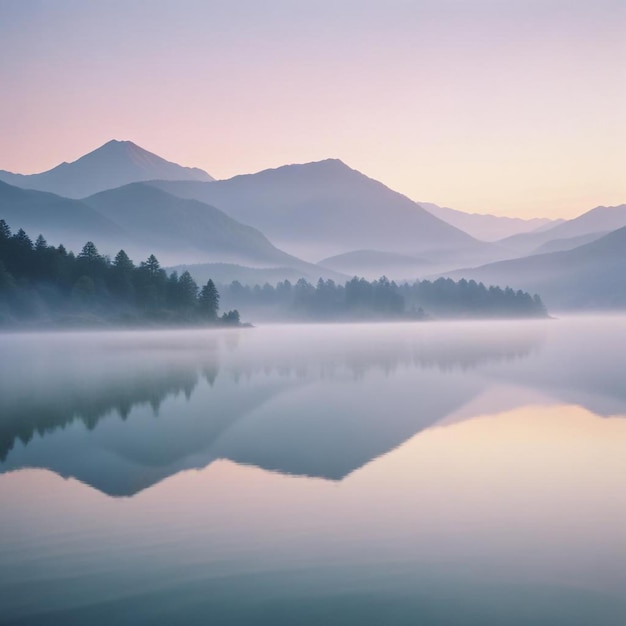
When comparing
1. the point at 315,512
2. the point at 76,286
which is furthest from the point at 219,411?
the point at 76,286

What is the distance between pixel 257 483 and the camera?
23.9m

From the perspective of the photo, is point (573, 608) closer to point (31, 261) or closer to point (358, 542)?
point (358, 542)

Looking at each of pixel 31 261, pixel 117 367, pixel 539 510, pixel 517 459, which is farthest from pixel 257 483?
pixel 31 261

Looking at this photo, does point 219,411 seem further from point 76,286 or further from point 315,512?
point 76,286

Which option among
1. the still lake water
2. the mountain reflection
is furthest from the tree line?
the still lake water

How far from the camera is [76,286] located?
163 m

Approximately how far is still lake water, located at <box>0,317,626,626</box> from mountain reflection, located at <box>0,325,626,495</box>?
0.23 meters

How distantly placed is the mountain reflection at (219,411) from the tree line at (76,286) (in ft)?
277

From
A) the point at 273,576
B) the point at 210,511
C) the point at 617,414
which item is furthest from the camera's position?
the point at 617,414

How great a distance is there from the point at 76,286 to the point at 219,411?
132595 millimetres

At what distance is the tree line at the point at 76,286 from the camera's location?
525ft

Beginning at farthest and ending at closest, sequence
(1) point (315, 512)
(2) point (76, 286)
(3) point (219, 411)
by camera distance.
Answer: (2) point (76, 286)
(3) point (219, 411)
(1) point (315, 512)

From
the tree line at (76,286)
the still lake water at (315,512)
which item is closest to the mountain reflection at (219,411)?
the still lake water at (315,512)

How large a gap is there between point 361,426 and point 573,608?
22024mm
